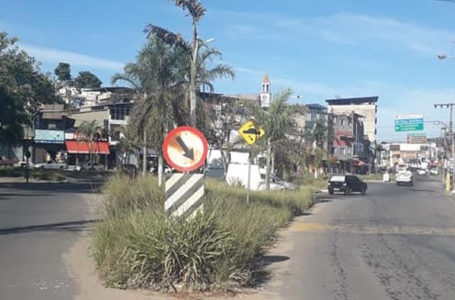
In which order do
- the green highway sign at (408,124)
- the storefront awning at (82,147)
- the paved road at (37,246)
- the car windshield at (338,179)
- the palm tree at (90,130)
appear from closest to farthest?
1. the paved road at (37,246)
2. the car windshield at (338,179)
3. the green highway sign at (408,124)
4. the palm tree at (90,130)
5. the storefront awning at (82,147)

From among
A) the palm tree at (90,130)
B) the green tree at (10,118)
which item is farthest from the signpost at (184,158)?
the palm tree at (90,130)

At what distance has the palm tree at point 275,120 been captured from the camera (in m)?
30.6

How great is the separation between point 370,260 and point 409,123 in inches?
2218

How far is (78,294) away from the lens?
8727mm

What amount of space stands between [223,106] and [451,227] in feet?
113

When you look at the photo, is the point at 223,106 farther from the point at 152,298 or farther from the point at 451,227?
the point at 152,298

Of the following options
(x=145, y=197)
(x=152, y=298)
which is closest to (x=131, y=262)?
(x=152, y=298)

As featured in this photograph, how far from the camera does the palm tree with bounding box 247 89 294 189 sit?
30.6 m

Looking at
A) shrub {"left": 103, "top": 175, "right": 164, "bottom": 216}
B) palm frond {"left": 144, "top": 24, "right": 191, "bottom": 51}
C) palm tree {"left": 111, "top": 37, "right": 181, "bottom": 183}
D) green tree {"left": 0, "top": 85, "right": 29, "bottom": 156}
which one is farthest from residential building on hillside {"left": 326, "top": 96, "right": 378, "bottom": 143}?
shrub {"left": 103, "top": 175, "right": 164, "bottom": 216}

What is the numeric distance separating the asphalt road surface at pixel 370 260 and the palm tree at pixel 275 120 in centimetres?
863

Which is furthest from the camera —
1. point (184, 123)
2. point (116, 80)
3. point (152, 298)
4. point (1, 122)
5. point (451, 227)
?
point (1, 122)

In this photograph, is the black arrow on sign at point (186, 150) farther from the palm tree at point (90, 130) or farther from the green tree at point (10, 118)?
the palm tree at point (90, 130)

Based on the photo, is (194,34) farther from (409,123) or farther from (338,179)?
(409,123)

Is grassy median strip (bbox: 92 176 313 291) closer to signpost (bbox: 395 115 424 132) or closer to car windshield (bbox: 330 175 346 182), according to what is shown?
car windshield (bbox: 330 175 346 182)
